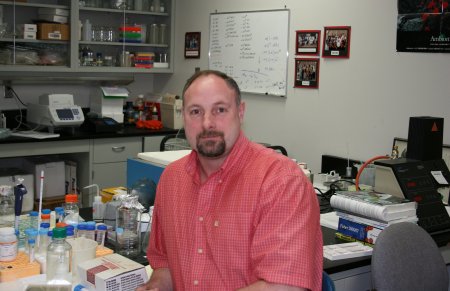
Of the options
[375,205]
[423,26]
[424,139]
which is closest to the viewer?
[375,205]

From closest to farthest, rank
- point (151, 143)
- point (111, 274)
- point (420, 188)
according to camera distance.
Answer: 1. point (111, 274)
2. point (420, 188)
3. point (151, 143)

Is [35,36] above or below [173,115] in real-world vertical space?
above

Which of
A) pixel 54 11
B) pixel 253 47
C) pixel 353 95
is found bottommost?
pixel 353 95

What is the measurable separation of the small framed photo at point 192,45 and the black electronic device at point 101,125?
38.2 inches

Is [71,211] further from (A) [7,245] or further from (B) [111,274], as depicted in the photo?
(B) [111,274]

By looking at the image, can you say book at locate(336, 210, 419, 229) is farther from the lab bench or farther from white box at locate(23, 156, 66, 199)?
white box at locate(23, 156, 66, 199)

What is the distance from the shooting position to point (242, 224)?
1802 millimetres

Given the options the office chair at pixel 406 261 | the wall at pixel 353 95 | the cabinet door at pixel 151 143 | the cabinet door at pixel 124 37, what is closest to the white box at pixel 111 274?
the office chair at pixel 406 261

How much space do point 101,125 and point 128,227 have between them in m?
2.67

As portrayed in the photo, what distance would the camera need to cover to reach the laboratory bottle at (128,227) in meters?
2.41

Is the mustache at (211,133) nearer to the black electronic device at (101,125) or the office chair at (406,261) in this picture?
the office chair at (406,261)

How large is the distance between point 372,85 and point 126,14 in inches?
103

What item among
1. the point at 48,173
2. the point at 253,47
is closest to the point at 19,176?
the point at 48,173

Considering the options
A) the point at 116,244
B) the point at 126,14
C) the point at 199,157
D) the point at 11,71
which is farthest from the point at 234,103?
the point at 126,14
